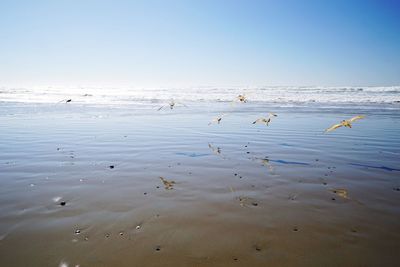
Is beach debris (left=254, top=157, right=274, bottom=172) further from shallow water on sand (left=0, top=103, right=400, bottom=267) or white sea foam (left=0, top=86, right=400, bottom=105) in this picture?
white sea foam (left=0, top=86, right=400, bottom=105)

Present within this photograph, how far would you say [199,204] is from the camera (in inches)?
182

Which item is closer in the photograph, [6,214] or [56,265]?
[56,265]

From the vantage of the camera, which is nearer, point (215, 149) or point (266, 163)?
point (266, 163)

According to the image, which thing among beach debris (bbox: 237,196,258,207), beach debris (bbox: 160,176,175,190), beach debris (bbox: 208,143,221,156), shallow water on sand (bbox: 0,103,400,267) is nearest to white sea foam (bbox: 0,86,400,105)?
beach debris (bbox: 208,143,221,156)

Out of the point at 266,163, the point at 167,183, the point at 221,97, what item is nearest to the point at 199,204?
the point at 167,183

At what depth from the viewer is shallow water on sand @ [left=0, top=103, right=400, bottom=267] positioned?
327 cm

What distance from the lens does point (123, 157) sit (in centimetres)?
749

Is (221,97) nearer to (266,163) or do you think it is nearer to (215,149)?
(215,149)

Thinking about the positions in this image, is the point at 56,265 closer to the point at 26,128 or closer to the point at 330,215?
the point at 330,215

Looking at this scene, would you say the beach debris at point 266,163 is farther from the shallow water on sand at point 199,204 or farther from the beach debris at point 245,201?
the beach debris at point 245,201

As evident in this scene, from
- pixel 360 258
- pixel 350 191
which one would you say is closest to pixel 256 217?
pixel 360 258

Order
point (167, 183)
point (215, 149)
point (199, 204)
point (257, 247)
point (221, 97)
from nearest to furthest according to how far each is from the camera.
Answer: point (257, 247) < point (199, 204) < point (167, 183) < point (215, 149) < point (221, 97)

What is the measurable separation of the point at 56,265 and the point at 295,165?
5.22 meters

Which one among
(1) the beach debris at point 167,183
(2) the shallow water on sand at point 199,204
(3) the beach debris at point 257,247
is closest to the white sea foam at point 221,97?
(2) the shallow water on sand at point 199,204
